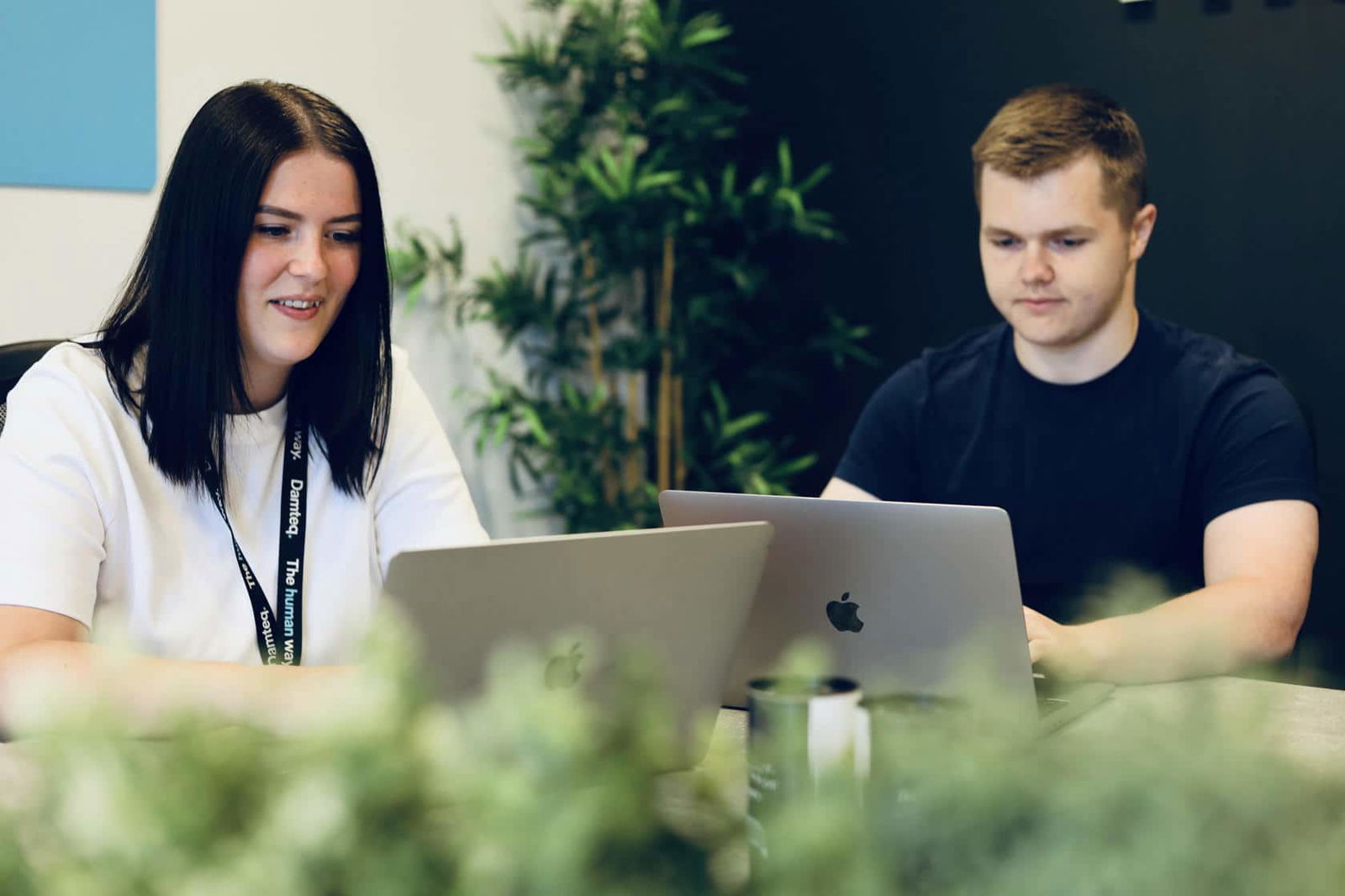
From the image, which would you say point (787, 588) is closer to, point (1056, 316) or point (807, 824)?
point (1056, 316)

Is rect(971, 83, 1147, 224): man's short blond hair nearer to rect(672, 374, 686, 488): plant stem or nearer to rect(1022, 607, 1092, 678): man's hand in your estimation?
rect(1022, 607, 1092, 678): man's hand

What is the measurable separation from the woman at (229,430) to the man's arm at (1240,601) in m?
0.84

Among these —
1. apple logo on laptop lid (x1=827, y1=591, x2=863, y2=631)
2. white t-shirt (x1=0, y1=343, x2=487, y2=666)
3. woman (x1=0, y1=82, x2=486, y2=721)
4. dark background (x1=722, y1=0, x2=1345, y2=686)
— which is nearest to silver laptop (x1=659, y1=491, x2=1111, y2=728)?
apple logo on laptop lid (x1=827, y1=591, x2=863, y2=631)

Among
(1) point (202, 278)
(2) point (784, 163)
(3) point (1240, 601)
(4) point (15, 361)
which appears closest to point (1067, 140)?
(3) point (1240, 601)

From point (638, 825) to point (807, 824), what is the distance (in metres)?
0.04

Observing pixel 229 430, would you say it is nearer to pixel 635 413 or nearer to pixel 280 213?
pixel 280 213

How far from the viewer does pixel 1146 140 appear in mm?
3168

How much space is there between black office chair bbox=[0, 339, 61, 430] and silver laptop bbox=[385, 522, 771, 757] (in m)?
0.99

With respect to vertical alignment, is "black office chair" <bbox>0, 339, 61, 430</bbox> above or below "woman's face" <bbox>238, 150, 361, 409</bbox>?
below

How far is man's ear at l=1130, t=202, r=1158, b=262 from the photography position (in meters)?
2.08

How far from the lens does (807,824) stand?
30 cm

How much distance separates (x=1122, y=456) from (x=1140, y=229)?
0.42 meters

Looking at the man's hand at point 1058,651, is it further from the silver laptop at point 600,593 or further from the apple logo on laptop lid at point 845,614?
the silver laptop at point 600,593

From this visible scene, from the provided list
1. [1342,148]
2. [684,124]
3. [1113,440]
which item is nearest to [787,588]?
[1113,440]
